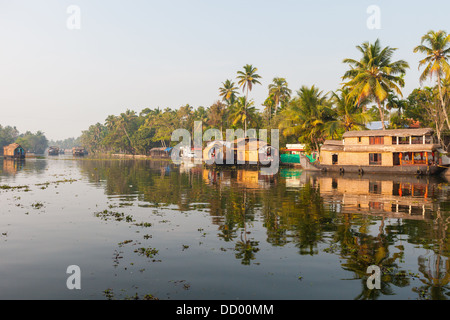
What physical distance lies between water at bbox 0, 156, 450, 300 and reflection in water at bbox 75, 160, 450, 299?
0.05m

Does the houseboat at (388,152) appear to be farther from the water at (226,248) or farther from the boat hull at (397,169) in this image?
the water at (226,248)

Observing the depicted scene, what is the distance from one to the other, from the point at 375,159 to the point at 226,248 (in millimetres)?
35113

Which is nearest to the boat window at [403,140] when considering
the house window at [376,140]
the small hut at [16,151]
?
the house window at [376,140]

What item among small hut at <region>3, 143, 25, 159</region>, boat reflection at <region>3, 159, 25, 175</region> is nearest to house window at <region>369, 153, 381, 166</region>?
boat reflection at <region>3, 159, 25, 175</region>

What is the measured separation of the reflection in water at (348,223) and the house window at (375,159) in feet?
49.1

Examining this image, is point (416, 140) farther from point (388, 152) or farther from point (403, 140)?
point (388, 152)

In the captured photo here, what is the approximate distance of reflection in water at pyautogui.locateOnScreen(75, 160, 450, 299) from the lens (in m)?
8.56

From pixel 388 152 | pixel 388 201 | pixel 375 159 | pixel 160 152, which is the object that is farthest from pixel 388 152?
pixel 160 152

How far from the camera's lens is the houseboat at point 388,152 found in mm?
37344

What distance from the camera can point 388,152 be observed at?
39.2 m

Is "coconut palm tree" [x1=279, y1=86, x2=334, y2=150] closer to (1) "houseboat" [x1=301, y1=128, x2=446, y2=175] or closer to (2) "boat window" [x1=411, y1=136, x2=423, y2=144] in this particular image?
(1) "houseboat" [x1=301, y1=128, x2=446, y2=175]

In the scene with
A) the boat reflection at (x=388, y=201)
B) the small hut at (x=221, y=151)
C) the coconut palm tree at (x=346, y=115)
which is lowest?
the boat reflection at (x=388, y=201)

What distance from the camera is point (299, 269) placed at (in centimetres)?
872
